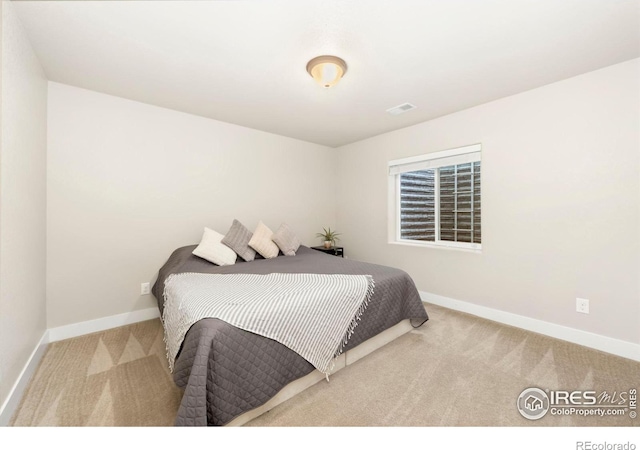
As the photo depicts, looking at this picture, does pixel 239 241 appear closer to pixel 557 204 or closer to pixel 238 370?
pixel 238 370

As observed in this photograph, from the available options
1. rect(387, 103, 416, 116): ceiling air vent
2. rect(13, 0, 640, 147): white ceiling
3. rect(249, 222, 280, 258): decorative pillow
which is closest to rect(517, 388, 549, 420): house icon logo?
rect(13, 0, 640, 147): white ceiling

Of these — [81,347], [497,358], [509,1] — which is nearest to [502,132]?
[509,1]

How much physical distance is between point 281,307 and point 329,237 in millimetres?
2669

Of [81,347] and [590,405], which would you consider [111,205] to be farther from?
[590,405]

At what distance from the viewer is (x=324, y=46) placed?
1831 mm

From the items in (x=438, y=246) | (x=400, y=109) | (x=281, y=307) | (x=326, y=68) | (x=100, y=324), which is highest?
(x=400, y=109)

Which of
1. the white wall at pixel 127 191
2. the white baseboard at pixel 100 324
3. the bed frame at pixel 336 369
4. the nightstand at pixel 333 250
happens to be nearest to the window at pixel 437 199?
the nightstand at pixel 333 250

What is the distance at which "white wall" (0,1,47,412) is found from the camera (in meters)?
1.44

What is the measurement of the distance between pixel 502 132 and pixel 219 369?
324cm

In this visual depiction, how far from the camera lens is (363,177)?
416 cm

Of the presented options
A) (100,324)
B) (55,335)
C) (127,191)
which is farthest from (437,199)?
(55,335)

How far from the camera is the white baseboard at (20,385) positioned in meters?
1.41

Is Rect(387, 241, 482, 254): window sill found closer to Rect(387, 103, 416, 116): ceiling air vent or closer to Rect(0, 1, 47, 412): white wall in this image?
Rect(387, 103, 416, 116): ceiling air vent

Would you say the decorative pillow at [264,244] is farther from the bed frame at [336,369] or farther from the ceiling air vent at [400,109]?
the ceiling air vent at [400,109]
